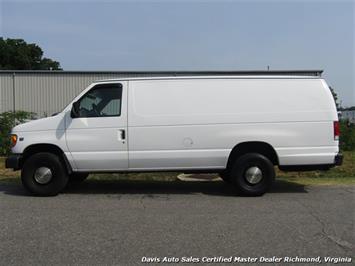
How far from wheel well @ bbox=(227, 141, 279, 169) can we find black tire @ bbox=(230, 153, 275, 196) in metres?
0.14

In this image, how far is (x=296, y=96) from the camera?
29.3 ft

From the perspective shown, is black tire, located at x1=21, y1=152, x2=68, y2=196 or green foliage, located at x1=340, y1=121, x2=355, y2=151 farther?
green foliage, located at x1=340, y1=121, x2=355, y2=151

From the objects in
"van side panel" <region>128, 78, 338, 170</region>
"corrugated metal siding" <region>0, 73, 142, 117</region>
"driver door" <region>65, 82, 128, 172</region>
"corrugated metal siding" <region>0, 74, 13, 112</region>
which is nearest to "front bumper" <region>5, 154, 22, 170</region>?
"driver door" <region>65, 82, 128, 172</region>

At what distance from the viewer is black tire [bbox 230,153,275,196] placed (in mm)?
8883

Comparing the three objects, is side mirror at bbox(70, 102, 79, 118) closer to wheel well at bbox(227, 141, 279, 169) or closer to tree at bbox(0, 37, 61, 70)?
wheel well at bbox(227, 141, 279, 169)

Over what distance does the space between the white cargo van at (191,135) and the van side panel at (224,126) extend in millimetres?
18

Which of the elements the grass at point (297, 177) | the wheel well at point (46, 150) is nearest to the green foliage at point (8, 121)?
the grass at point (297, 177)

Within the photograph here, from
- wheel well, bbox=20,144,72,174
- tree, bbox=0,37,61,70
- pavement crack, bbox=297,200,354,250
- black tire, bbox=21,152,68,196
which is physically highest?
tree, bbox=0,37,61,70

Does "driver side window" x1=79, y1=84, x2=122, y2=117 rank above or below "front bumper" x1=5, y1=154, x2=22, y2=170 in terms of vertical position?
above

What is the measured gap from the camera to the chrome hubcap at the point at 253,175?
29.2 feet

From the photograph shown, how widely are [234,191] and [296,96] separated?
2.21 m

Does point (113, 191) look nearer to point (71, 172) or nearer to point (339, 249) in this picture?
point (71, 172)

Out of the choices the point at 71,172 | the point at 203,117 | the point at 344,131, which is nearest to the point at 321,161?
the point at 203,117

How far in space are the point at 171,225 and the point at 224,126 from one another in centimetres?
280
